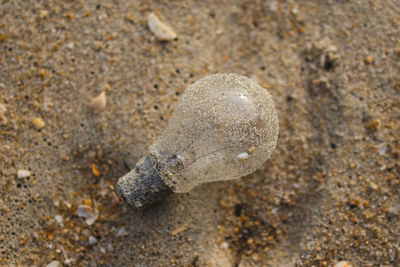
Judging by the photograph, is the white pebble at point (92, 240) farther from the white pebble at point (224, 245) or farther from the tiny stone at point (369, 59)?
the tiny stone at point (369, 59)

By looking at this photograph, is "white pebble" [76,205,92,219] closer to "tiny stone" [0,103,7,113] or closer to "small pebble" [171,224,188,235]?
"small pebble" [171,224,188,235]

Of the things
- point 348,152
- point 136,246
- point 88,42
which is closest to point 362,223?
point 348,152

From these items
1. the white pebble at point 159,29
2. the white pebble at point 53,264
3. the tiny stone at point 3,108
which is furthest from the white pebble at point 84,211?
the white pebble at point 159,29

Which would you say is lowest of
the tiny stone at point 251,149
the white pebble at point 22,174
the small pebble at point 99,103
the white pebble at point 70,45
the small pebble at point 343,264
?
the small pebble at point 343,264

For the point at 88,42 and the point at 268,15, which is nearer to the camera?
the point at 88,42

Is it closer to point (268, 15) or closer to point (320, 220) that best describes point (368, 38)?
point (268, 15)

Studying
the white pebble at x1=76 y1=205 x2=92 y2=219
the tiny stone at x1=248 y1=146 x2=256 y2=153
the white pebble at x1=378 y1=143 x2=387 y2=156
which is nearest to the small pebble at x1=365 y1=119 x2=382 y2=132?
the white pebble at x1=378 y1=143 x2=387 y2=156

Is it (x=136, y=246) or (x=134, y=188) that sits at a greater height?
(x=134, y=188)
